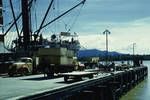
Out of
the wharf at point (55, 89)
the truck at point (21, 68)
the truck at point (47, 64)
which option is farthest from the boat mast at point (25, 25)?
the wharf at point (55, 89)

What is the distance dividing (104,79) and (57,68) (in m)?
11.5

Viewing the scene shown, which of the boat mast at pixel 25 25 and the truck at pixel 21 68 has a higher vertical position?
the boat mast at pixel 25 25


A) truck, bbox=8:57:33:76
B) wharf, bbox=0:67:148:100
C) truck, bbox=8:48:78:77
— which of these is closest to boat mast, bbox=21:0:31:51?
truck, bbox=8:57:33:76

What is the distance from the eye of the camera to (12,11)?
275 ft

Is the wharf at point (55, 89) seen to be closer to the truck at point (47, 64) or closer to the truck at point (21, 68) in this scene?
the truck at point (47, 64)

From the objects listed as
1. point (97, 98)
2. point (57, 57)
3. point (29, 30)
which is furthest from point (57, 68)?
point (29, 30)

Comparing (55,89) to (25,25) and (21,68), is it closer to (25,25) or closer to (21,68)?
(21,68)

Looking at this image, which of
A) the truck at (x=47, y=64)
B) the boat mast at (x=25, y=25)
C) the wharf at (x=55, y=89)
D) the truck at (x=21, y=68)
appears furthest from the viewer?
the boat mast at (x=25, y=25)

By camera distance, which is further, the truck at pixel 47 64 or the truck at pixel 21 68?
the truck at pixel 21 68

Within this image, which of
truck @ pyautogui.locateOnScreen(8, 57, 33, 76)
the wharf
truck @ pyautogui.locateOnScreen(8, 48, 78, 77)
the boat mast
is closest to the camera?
the wharf

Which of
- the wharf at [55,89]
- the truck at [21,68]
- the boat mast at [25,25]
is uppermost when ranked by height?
the boat mast at [25,25]

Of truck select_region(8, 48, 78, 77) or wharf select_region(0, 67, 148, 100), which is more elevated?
truck select_region(8, 48, 78, 77)

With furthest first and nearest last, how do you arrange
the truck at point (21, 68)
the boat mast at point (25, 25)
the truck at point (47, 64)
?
the boat mast at point (25, 25)
the truck at point (21, 68)
the truck at point (47, 64)

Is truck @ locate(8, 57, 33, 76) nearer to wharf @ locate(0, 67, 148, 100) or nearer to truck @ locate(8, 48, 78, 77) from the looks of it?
truck @ locate(8, 48, 78, 77)
